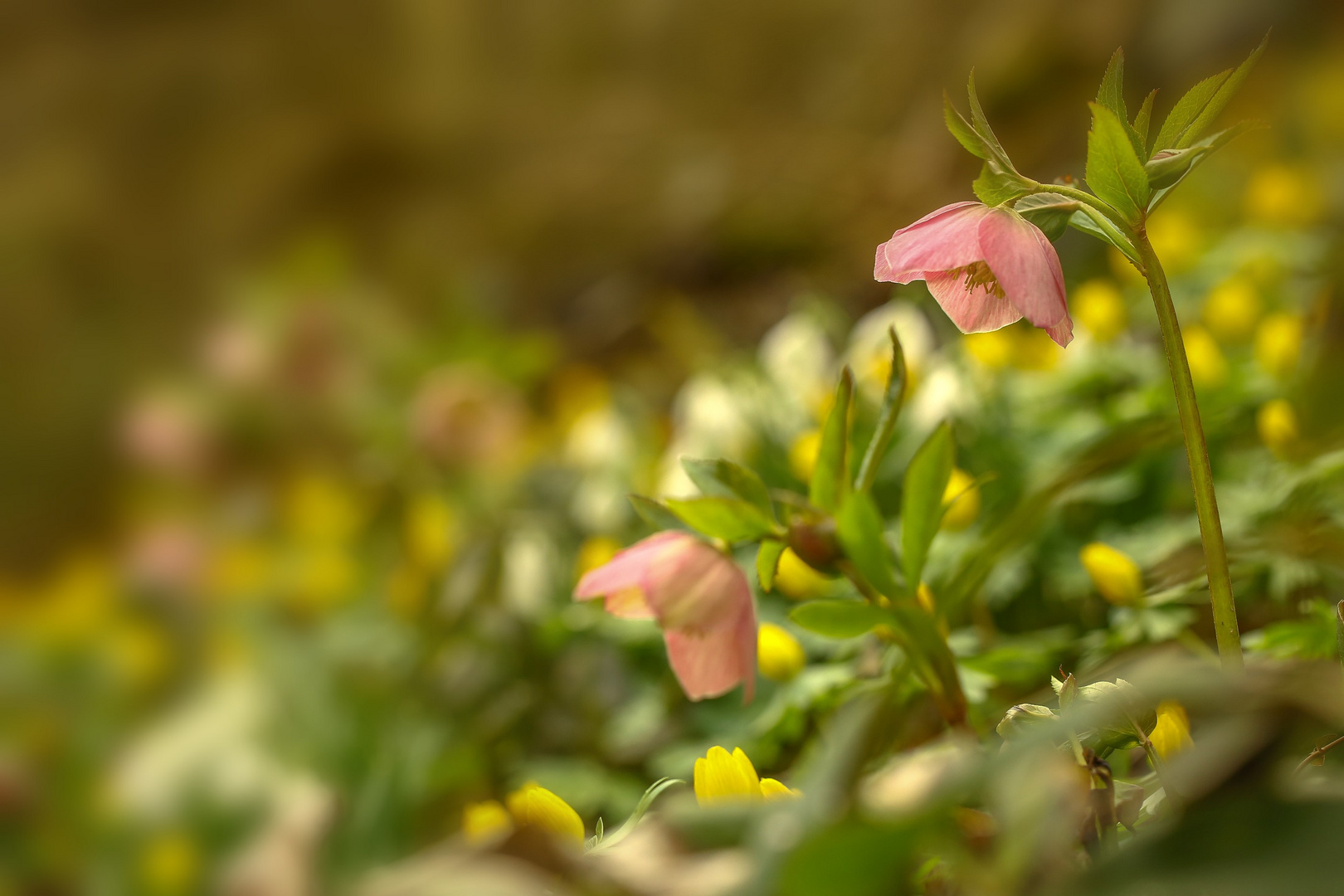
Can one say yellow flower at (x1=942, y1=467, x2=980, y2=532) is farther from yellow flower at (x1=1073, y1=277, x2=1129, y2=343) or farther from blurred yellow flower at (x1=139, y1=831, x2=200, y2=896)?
blurred yellow flower at (x1=139, y1=831, x2=200, y2=896)

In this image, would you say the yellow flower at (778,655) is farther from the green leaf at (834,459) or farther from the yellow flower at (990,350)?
the yellow flower at (990,350)

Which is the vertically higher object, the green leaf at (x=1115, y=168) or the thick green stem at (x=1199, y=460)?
the green leaf at (x=1115, y=168)

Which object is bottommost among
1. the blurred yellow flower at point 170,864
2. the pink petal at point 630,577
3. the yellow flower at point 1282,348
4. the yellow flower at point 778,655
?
the blurred yellow flower at point 170,864

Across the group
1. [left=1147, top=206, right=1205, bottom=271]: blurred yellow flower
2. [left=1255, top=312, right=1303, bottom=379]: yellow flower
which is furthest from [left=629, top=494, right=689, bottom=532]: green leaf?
[left=1147, top=206, right=1205, bottom=271]: blurred yellow flower

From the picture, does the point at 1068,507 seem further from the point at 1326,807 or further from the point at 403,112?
the point at 403,112

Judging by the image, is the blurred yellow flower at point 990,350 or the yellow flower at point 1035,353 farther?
the yellow flower at point 1035,353

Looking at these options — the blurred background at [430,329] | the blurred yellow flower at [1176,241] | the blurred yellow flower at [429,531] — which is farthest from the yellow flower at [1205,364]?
the blurred yellow flower at [429,531]

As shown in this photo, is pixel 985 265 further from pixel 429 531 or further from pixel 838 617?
pixel 429 531

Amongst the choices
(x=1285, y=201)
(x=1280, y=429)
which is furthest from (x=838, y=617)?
(x=1285, y=201)
